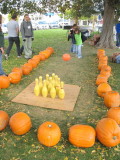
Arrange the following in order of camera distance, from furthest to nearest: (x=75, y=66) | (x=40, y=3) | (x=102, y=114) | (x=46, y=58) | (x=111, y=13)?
(x=40, y=3), (x=111, y=13), (x=46, y=58), (x=75, y=66), (x=102, y=114)

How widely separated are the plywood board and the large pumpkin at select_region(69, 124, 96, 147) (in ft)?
3.67

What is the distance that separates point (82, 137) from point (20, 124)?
3.68 feet

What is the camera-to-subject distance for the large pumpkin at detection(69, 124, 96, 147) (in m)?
2.97

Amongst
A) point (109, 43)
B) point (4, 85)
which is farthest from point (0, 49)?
point (109, 43)

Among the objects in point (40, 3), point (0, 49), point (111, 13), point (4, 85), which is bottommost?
point (4, 85)

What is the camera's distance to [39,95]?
4.79 metres

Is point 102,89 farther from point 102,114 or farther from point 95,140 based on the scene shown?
point 95,140

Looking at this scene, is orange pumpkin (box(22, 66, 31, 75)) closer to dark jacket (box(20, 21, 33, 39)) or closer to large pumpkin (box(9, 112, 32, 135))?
dark jacket (box(20, 21, 33, 39))

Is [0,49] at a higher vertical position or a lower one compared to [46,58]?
higher

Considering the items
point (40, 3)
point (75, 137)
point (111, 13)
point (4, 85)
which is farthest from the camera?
point (40, 3)

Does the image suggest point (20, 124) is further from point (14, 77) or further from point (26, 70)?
point (26, 70)

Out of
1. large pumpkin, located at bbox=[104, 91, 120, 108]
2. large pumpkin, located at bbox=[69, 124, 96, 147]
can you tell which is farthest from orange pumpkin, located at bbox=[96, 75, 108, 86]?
large pumpkin, located at bbox=[69, 124, 96, 147]

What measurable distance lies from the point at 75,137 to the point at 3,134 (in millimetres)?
1324

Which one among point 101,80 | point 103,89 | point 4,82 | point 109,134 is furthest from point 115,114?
point 4,82
